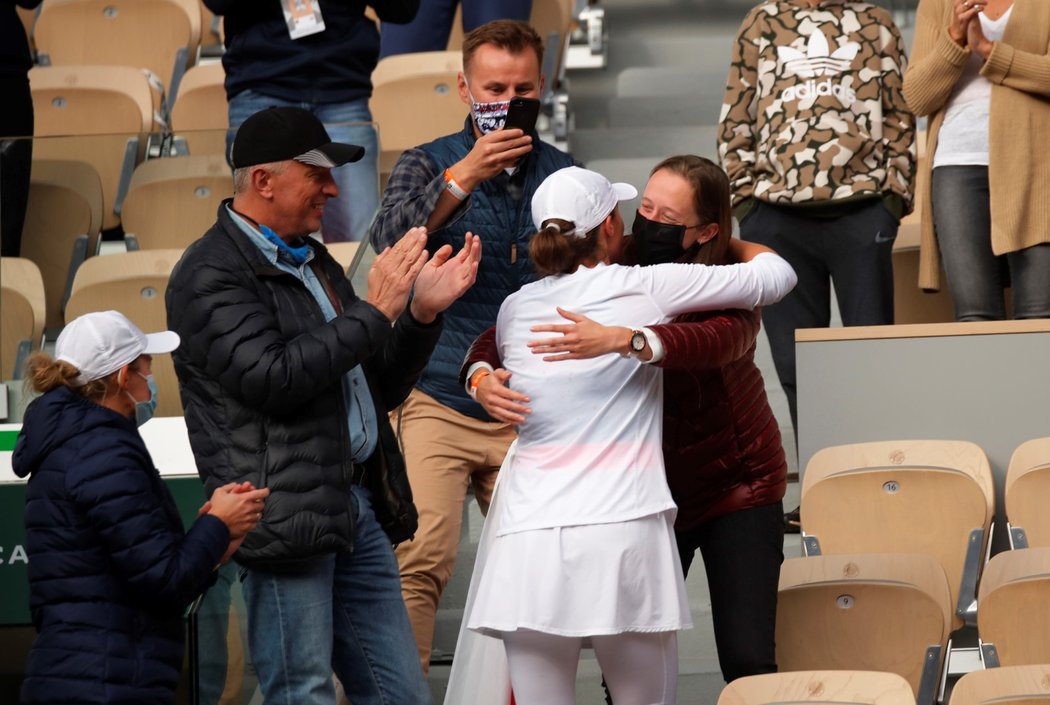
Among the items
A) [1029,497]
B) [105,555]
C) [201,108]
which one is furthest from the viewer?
[201,108]

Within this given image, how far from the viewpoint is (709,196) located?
3.28m

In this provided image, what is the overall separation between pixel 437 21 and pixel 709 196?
4.08 metres

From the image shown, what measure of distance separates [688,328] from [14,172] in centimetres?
294

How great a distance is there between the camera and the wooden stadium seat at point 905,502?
13.8 feet

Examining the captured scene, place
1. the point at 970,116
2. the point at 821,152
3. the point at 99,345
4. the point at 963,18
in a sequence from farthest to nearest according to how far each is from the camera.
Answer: the point at 821,152 → the point at 970,116 → the point at 963,18 → the point at 99,345

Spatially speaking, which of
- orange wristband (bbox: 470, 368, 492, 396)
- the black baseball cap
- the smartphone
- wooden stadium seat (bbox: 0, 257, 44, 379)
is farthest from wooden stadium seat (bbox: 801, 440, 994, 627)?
wooden stadium seat (bbox: 0, 257, 44, 379)

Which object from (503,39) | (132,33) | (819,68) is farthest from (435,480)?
(132,33)

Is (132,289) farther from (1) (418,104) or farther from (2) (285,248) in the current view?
(2) (285,248)

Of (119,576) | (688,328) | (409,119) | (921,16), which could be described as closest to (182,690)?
(119,576)

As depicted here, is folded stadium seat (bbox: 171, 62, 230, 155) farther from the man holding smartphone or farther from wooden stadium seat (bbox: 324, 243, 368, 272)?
the man holding smartphone

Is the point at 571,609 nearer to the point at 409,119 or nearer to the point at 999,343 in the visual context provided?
the point at 999,343

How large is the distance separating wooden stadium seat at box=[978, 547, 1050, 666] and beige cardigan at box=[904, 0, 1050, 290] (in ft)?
4.29

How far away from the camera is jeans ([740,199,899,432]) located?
4.99 m

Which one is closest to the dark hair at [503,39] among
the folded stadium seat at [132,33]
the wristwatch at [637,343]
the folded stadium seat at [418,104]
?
the wristwatch at [637,343]
